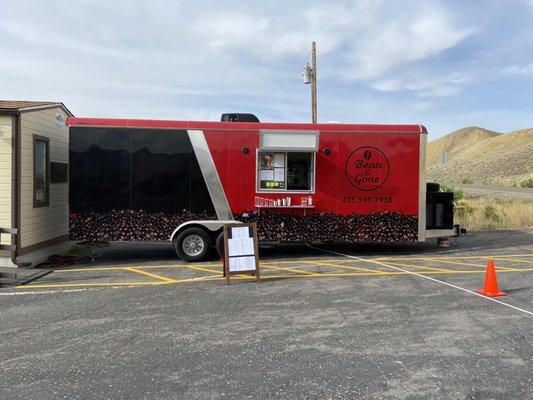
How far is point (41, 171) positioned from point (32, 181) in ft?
1.90

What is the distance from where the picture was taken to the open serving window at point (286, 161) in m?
10.3

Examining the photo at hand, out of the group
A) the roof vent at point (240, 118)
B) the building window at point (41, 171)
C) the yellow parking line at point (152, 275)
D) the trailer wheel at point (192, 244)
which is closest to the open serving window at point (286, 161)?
the roof vent at point (240, 118)

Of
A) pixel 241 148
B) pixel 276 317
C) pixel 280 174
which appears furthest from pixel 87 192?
pixel 276 317

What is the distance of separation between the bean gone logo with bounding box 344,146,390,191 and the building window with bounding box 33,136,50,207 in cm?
660

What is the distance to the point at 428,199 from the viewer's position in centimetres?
1118

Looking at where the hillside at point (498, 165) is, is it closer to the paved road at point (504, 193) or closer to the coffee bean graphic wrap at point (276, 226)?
the paved road at point (504, 193)

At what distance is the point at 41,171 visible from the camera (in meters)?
10.6

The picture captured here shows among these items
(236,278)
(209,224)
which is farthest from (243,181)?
(236,278)

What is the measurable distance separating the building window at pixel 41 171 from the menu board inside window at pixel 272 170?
4.76m

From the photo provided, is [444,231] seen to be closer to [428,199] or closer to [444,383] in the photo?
[428,199]

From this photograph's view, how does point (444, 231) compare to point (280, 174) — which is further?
point (444, 231)

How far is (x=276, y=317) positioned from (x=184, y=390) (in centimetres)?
224

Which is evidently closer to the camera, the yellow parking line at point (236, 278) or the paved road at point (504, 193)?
the yellow parking line at point (236, 278)

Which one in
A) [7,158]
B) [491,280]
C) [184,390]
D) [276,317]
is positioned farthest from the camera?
[7,158]
